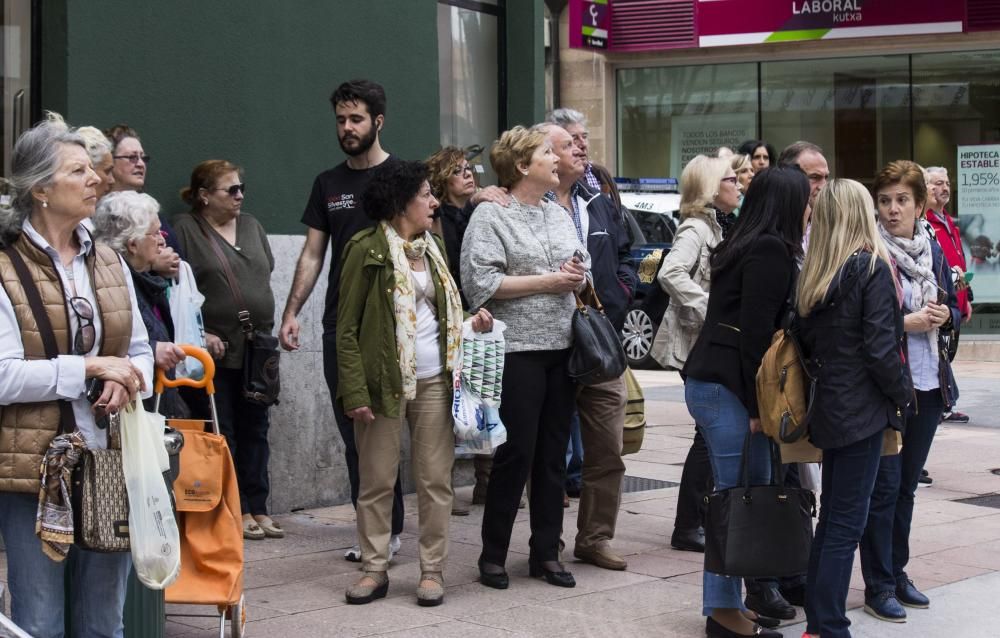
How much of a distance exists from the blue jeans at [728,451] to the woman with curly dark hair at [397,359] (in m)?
1.21

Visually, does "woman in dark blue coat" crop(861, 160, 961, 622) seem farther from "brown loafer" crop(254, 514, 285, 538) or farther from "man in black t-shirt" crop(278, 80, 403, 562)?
"brown loafer" crop(254, 514, 285, 538)

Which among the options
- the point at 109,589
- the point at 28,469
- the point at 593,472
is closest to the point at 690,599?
the point at 593,472

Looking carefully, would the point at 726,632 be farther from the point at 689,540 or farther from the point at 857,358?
the point at 689,540

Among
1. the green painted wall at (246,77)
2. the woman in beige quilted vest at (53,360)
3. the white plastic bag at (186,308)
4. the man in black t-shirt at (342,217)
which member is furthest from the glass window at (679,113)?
the woman in beige quilted vest at (53,360)

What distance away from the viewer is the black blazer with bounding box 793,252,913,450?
5.18 m

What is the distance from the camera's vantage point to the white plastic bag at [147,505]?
13.1ft

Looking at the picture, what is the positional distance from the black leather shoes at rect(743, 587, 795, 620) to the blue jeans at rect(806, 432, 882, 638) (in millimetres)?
512

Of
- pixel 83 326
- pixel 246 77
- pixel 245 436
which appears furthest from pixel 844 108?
pixel 83 326

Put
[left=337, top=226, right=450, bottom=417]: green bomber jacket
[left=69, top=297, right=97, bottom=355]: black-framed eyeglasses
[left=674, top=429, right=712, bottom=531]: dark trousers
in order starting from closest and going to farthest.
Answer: [left=69, top=297, right=97, bottom=355]: black-framed eyeglasses
[left=337, top=226, right=450, bottom=417]: green bomber jacket
[left=674, top=429, right=712, bottom=531]: dark trousers

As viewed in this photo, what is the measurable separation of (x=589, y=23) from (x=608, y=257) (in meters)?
15.1

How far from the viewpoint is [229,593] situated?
5211 millimetres

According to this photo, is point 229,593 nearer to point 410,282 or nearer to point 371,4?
point 410,282

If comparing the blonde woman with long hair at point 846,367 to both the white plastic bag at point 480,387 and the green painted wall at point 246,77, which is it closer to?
the white plastic bag at point 480,387

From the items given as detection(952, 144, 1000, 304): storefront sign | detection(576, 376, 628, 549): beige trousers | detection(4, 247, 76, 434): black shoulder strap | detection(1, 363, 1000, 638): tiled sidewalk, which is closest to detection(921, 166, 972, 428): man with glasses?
detection(1, 363, 1000, 638): tiled sidewalk
